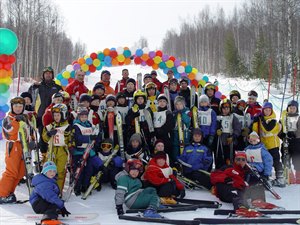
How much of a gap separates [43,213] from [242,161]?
10.6ft

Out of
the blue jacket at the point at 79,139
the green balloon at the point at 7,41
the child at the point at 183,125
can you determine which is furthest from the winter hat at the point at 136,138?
the green balloon at the point at 7,41

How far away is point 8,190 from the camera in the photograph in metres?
5.18

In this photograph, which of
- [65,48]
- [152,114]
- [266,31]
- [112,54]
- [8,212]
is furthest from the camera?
[65,48]

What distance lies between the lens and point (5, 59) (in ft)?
29.7

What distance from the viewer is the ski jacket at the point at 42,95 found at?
6.92 m

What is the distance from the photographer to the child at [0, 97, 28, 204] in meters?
5.16

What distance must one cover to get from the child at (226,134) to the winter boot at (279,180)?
88cm

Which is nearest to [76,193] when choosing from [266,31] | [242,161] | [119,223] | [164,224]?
[119,223]

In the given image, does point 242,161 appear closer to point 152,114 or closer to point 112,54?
point 152,114

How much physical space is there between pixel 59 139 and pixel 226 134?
3.19 metres

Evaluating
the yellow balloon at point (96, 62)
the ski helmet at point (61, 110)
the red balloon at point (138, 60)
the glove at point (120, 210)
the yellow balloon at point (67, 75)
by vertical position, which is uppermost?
the red balloon at point (138, 60)

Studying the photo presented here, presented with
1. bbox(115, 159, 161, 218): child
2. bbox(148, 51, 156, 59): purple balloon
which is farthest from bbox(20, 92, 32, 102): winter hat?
bbox(148, 51, 156, 59): purple balloon

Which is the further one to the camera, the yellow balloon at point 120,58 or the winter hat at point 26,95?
the yellow balloon at point 120,58

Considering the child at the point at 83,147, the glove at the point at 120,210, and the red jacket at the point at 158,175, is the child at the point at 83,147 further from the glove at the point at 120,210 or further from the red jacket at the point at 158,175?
the glove at the point at 120,210
